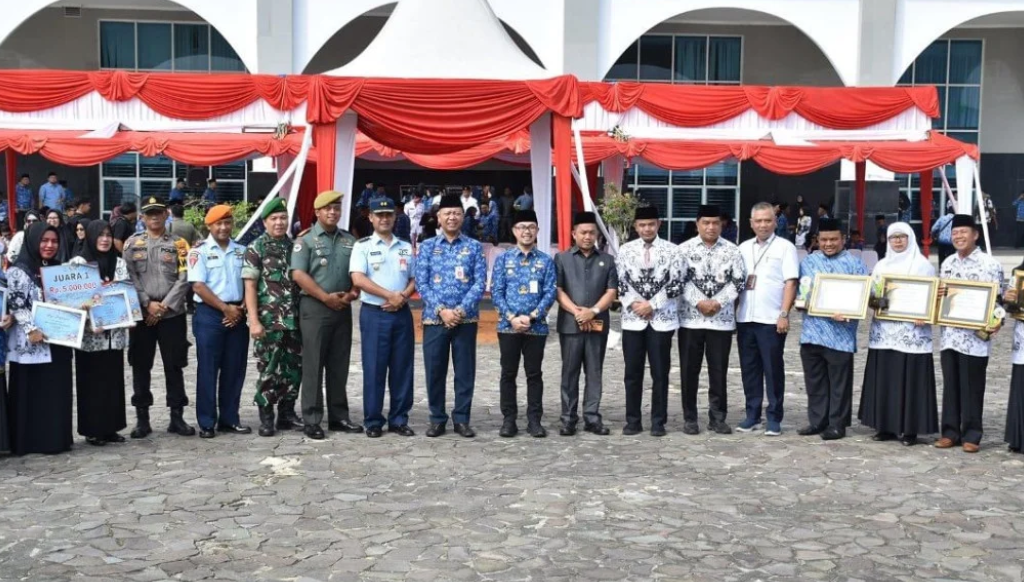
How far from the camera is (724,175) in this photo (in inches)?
1054

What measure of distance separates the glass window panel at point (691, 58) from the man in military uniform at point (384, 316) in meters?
20.4

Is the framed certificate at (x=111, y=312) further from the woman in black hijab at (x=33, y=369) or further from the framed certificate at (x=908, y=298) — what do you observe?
the framed certificate at (x=908, y=298)

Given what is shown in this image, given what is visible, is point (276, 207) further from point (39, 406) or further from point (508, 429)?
point (508, 429)

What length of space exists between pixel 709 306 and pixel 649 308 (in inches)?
15.2

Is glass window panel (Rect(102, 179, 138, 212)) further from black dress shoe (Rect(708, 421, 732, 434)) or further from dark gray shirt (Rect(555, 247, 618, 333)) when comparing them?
black dress shoe (Rect(708, 421, 732, 434))

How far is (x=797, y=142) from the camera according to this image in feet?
61.8

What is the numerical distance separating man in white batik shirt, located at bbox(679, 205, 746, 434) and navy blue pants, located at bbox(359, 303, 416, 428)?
5.89 ft

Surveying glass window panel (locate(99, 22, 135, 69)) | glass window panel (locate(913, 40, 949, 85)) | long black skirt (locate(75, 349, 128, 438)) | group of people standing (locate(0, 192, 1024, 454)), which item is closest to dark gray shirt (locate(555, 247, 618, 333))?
group of people standing (locate(0, 192, 1024, 454))

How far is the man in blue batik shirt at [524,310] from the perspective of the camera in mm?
7457

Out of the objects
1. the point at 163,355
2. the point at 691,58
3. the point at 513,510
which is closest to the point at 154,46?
the point at 691,58

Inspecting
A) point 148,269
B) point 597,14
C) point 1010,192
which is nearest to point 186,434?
point 148,269

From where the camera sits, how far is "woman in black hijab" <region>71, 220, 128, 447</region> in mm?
7047

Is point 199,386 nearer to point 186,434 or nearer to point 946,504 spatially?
point 186,434

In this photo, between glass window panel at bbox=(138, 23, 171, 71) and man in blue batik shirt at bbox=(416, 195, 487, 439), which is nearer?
man in blue batik shirt at bbox=(416, 195, 487, 439)
